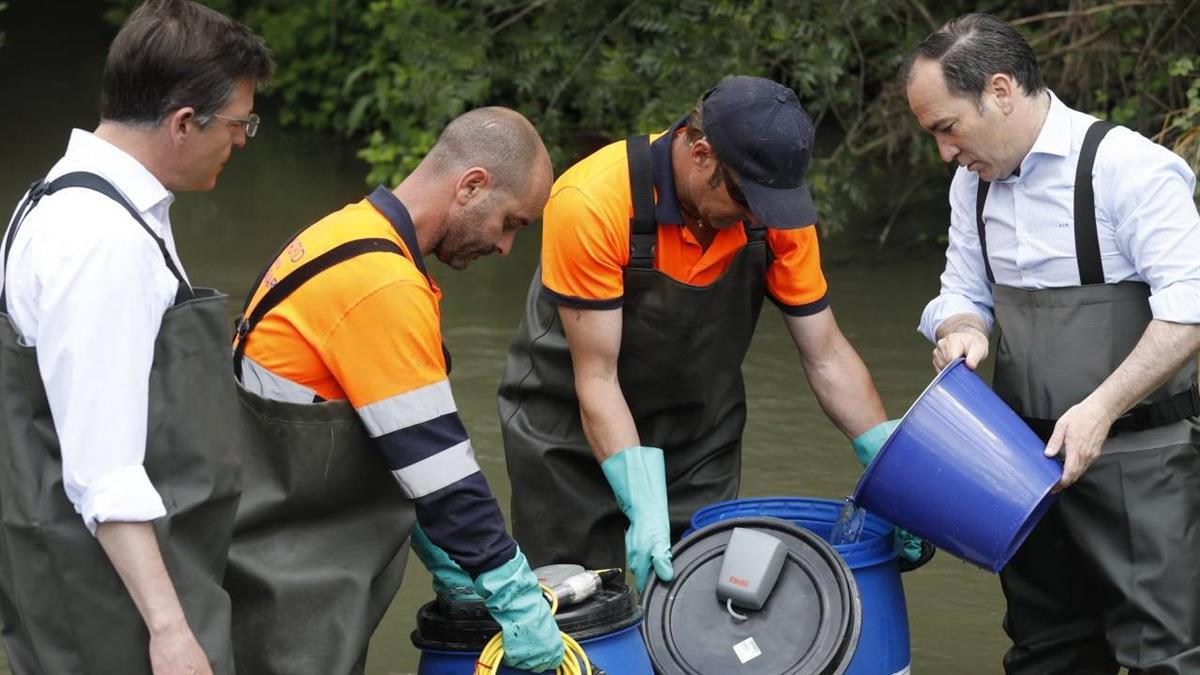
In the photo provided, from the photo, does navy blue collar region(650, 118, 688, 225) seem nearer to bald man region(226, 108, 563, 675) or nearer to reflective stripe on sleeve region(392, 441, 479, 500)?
bald man region(226, 108, 563, 675)

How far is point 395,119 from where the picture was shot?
1162 cm

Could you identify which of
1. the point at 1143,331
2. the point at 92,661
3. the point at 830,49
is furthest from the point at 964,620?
the point at 830,49

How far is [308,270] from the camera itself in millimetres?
3109

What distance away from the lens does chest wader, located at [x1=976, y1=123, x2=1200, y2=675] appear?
357cm

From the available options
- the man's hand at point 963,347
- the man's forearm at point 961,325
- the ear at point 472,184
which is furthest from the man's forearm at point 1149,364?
the ear at point 472,184

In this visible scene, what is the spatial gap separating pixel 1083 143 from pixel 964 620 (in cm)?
212

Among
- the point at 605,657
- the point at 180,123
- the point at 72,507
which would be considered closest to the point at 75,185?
the point at 180,123

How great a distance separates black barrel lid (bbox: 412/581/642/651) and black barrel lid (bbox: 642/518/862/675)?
21 cm

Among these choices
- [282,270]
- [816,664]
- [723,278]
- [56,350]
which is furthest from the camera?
[723,278]

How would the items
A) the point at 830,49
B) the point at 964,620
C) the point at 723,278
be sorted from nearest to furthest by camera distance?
the point at 723,278 < the point at 964,620 < the point at 830,49

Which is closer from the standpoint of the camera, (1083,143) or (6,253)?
(6,253)

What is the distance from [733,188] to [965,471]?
0.83 m

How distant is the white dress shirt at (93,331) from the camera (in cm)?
253

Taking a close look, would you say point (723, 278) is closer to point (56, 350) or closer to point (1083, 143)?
point (1083, 143)
